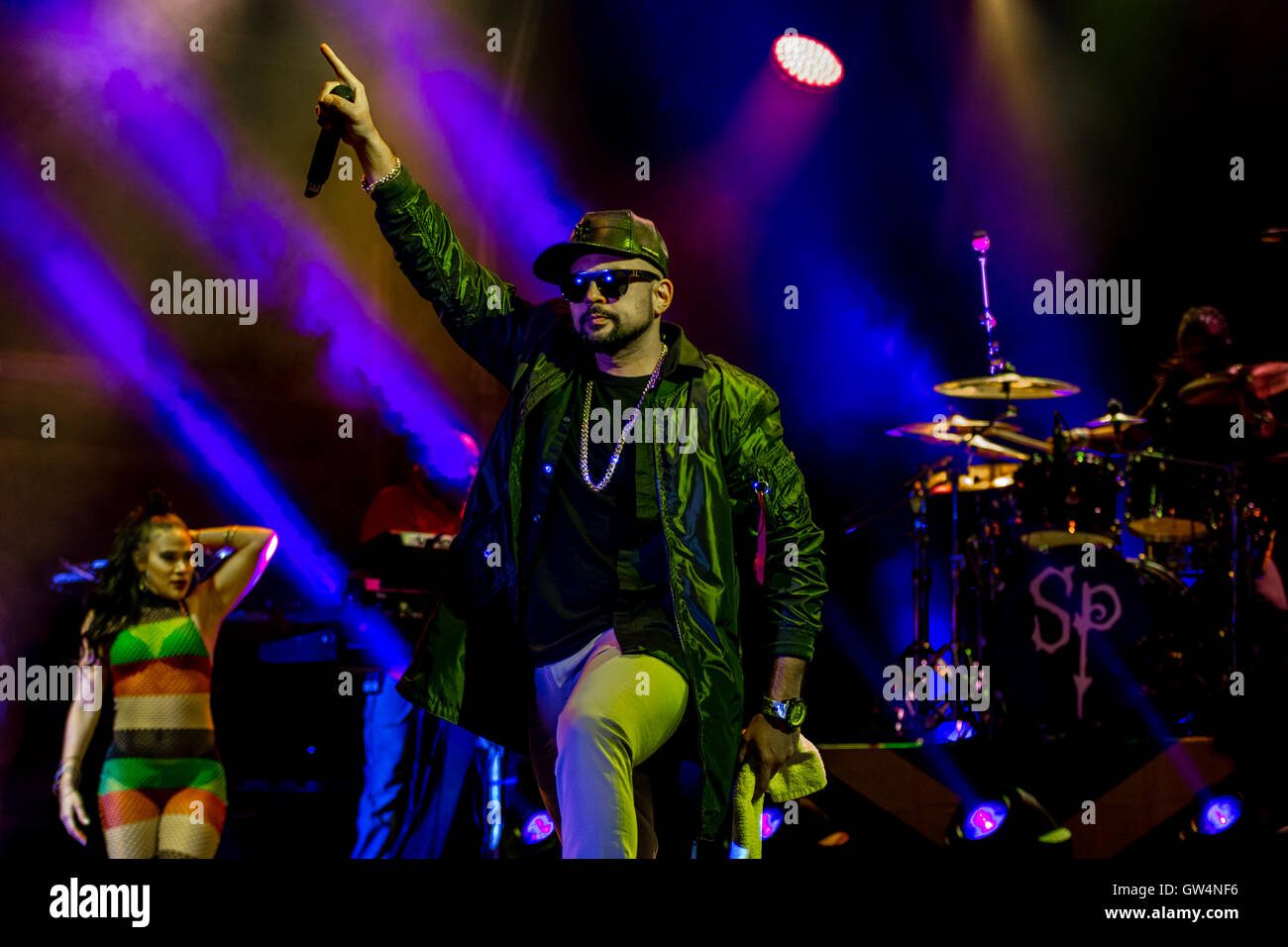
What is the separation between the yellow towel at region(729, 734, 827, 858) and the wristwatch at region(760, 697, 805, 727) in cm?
11

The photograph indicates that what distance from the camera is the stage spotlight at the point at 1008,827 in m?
5.20

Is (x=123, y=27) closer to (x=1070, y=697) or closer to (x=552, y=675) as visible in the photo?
(x=552, y=675)

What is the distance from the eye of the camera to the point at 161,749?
454cm

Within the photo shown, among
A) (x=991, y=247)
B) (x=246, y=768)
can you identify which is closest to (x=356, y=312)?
(x=246, y=768)

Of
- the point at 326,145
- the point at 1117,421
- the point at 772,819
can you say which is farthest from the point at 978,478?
the point at 326,145

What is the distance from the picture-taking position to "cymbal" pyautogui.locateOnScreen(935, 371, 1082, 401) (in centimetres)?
695

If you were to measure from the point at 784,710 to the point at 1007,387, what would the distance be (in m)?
4.49

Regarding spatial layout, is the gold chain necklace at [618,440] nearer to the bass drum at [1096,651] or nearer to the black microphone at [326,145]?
the black microphone at [326,145]

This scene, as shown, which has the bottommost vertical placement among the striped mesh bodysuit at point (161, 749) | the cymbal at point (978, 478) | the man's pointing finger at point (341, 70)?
the striped mesh bodysuit at point (161, 749)

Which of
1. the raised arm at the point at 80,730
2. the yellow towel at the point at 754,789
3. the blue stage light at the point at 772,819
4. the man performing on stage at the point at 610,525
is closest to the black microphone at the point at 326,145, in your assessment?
the man performing on stage at the point at 610,525

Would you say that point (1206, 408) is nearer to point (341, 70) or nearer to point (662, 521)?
point (662, 521)

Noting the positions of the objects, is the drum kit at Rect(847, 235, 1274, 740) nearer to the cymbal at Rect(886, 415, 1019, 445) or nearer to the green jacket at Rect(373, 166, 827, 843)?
the cymbal at Rect(886, 415, 1019, 445)
